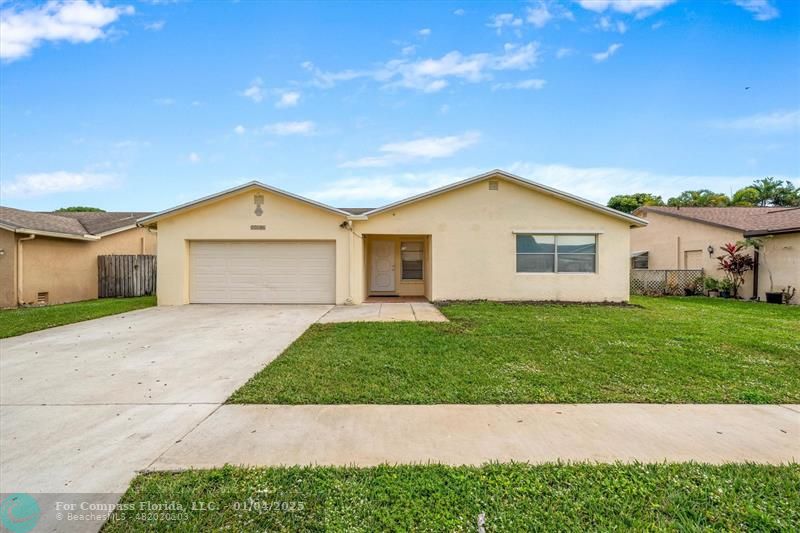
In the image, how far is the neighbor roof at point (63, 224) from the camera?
39.6 feet

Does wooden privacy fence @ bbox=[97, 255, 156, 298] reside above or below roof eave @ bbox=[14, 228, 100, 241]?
below

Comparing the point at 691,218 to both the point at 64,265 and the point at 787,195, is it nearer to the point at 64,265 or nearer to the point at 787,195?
the point at 787,195

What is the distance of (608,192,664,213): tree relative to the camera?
115ft

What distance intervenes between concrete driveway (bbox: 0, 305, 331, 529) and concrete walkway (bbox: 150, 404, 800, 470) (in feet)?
1.18

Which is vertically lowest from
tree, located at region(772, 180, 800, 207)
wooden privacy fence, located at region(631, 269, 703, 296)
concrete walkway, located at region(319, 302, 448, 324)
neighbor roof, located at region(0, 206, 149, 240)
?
concrete walkway, located at region(319, 302, 448, 324)

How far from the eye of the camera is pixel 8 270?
11930mm

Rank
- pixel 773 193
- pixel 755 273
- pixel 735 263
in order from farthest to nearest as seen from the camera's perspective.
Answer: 1. pixel 773 193
2. pixel 735 263
3. pixel 755 273

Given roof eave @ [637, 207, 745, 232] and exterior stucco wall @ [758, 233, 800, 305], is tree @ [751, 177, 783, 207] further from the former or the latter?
exterior stucco wall @ [758, 233, 800, 305]

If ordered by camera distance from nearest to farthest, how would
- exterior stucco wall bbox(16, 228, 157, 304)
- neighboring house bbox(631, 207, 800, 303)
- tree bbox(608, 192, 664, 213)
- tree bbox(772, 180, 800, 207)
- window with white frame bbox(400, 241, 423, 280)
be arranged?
exterior stucco wall bbox(16, 228, 157, 304) < neighboring house bbox(631, 207, 800, 303) < window with white frame bbox(400, 241, 423, 280) < tree bbox(772, 180, 800, 207) < tree bbox(608, 192, 664, 213)

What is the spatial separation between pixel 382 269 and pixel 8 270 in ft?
41.6

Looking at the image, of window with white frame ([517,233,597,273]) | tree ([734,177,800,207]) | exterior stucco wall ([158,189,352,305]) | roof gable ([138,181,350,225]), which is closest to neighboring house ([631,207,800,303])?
window with white frame ([517,233,597,273])

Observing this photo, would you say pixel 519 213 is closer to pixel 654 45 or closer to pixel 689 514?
pixel 654 45

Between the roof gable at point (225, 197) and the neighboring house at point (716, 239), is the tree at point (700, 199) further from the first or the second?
the roof gable at point (225, 197)

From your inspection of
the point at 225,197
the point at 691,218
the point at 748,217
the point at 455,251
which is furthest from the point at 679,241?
the point at 225,197
